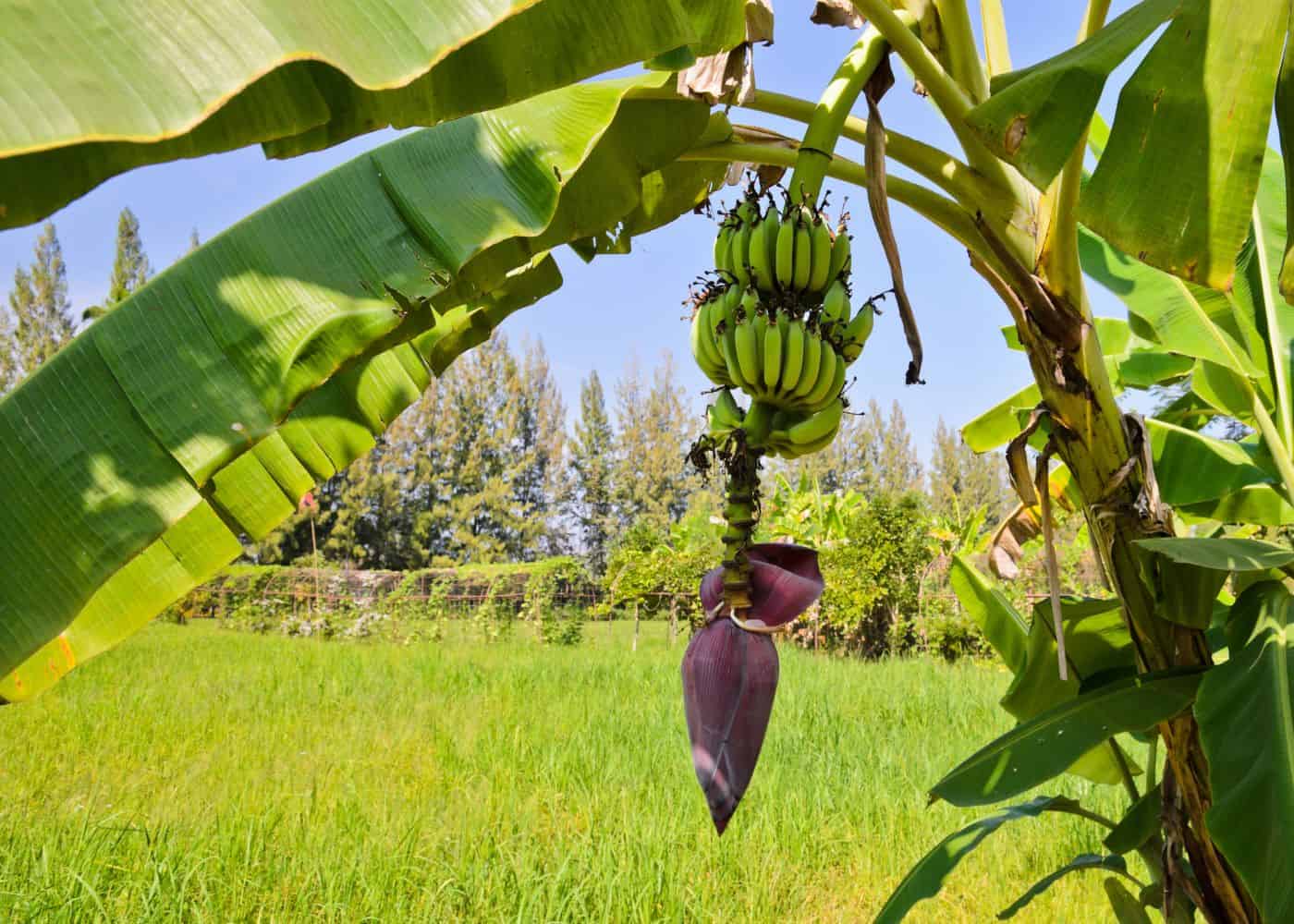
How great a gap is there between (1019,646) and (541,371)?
20709mm

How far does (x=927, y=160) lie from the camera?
37.1 inches

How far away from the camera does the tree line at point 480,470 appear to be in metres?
16.1

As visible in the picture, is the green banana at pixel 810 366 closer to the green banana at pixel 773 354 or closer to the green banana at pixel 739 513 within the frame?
the green banana at pixel 773 354

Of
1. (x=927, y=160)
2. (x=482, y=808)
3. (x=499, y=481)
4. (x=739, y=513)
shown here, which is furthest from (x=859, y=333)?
(x=499, y=481)

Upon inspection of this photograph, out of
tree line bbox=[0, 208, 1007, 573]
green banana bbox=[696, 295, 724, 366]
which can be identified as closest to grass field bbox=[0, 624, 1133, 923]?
green banana bbox=[696, 295, 724, 366]

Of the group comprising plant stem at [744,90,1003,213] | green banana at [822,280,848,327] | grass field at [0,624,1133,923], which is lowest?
grass field at [0,624,1133,923]

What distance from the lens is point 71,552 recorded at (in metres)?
0.70

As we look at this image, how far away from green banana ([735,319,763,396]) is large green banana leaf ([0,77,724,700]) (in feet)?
0.78

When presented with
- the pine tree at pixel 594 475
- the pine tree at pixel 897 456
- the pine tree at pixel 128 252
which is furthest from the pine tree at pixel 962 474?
the pine tree at pixel 128 252

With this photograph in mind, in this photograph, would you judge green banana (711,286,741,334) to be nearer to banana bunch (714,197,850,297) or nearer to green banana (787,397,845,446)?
banana bunch (714,197,850,297)

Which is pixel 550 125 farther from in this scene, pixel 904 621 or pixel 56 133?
pixel 904 621

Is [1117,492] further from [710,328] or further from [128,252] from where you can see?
[128,252]

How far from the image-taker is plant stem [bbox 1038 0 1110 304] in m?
0.87

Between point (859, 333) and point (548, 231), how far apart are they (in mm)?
382
